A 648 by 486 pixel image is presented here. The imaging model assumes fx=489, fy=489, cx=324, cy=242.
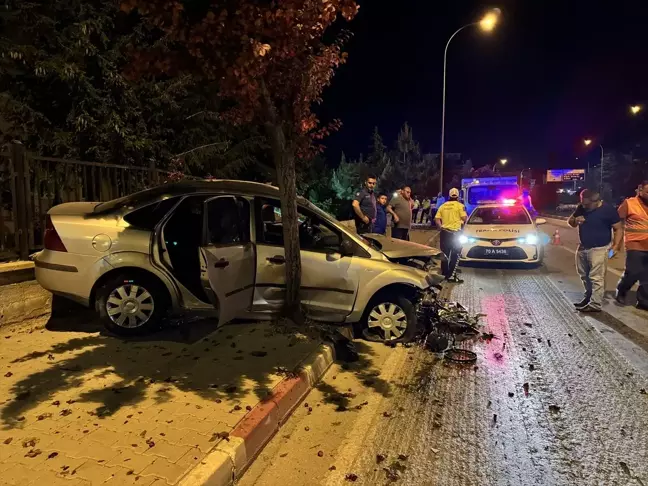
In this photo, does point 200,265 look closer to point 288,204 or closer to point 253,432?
point 288,204

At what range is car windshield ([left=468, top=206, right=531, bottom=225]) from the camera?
38.2 feet

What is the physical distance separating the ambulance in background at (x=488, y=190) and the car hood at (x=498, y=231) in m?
7.95

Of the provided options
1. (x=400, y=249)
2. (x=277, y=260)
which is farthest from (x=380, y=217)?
(x=277, y=260)

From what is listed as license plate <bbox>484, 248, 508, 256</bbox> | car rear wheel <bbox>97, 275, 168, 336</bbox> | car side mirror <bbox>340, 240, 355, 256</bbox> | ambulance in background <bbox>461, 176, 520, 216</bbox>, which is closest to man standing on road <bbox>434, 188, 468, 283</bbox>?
license plate <bbox>484, 248, 508, 256</bbox>

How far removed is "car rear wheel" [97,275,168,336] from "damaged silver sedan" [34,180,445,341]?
0.01 metres

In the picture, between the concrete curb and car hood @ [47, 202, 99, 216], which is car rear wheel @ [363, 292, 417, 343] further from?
car hood @ [47, 202, 99, 216]

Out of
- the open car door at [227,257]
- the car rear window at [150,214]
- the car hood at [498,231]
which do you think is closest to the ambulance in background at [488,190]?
the car hood at [498,231]

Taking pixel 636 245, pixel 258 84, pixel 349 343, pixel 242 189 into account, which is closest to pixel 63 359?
pixel 242 189

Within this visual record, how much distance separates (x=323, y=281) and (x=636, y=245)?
494 centimetres

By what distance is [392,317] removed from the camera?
571 cm

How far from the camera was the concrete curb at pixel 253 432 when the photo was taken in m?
2.86

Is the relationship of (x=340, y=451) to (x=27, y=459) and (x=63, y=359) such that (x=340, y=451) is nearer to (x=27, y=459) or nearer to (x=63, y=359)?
(x=27, y=459)

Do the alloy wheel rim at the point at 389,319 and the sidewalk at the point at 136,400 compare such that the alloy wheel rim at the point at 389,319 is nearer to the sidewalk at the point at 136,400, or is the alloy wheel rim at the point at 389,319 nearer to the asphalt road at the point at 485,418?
the asphalt road at the point at 485,418

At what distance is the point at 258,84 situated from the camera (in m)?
4.95
